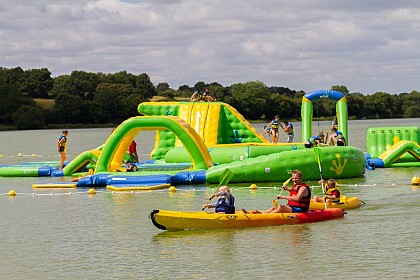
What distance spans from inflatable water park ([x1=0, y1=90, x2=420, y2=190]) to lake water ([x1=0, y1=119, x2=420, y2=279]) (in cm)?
252

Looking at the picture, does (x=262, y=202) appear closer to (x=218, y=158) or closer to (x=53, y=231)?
(x=53, y=231)

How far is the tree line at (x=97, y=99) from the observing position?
10294cm

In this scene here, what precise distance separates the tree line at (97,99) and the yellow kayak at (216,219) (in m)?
79.4

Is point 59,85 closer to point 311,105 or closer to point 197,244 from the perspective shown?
point 311,105

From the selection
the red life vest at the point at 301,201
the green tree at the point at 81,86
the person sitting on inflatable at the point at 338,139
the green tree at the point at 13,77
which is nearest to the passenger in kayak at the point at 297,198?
the red life vest at the point at 301,201

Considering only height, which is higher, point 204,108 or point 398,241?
point 204,108

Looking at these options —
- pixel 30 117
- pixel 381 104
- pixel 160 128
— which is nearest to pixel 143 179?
pixel 160 128

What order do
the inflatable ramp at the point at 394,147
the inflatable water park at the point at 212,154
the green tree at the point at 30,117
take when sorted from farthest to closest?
the green tree at the point at 30,117 < the inflatable ramp at the point at 394,147 < the inflatable water park at the point at 212,154

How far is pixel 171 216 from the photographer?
650 inches

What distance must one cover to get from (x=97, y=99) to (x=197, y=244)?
297 ft

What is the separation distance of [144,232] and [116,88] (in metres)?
93.2

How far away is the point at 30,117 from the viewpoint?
10256cm

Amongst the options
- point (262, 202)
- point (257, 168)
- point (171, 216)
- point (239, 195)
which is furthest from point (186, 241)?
point (257, 168)

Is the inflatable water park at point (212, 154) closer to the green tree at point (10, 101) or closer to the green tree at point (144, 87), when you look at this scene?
the green tree at point (10, 101)
